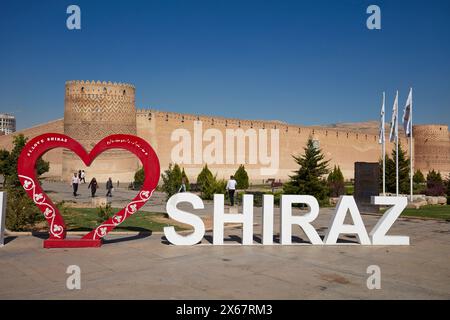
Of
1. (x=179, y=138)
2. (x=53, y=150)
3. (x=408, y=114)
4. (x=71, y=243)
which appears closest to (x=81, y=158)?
(x=71, y=243)

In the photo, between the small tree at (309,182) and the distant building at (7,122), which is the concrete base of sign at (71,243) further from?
the distant building at (7,122)

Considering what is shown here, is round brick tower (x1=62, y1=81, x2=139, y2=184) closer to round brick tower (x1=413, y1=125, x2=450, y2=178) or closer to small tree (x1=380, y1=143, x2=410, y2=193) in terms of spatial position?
small tree (x1=380, y1=143, x2=410, y2=193)

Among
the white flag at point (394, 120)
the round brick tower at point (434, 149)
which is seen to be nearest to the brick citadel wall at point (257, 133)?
the round brick tower at point (434, 149)

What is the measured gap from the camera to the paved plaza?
14.8ft

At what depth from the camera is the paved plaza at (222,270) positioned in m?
4.50

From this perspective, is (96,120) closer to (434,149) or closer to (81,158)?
(81,158)

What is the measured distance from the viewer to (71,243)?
6.70m

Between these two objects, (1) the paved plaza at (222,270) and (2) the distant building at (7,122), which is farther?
(2) the distant building at (7,122)

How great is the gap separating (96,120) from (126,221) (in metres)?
17.4

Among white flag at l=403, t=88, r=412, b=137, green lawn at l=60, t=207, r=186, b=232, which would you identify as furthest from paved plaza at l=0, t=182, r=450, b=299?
white flag at l=403, t=88, r=412, b=137

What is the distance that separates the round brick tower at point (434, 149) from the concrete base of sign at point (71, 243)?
156 feet
